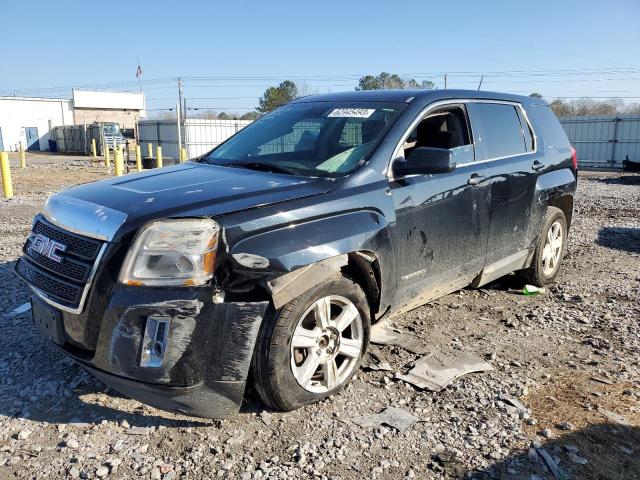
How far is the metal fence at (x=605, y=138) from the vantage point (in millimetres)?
25109

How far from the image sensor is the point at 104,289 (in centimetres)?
268

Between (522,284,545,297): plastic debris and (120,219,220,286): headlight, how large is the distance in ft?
12.7

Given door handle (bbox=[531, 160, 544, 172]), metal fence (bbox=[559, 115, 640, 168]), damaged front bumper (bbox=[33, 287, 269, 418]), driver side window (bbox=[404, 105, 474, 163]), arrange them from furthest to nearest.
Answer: metal fence (bbox=[559, 115, 640, 168])
door handle (bbox=[531, 160, 544, 172])
driver side window (bbox=[404, 105, 474, 163])
damaged front bumper (bbox=[33, 287, 269, 418])

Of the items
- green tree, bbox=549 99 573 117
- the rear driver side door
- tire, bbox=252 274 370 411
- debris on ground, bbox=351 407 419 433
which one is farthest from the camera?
green tree, bbox=549 99 573 117

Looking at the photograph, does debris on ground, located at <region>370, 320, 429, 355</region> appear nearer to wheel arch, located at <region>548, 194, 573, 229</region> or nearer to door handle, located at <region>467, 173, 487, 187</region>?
door handle, located at <region>467, 173, 487, 187</region>

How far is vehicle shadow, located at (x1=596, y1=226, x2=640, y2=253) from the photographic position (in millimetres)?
7702

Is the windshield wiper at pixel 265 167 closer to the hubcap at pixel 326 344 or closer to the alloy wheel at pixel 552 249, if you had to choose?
the hubcap at pixel 326 344

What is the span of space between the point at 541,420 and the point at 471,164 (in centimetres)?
199

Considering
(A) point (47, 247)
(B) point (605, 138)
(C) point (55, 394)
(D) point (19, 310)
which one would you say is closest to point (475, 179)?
(A) point (47, 247)

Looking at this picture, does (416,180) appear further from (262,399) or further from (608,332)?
(608,332)

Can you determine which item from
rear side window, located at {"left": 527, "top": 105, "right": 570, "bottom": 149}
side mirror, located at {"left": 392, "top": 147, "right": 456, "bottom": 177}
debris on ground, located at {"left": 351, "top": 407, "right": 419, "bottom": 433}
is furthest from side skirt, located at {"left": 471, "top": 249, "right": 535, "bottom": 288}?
debris on ground, located at {"left": 351, "top": 407, "right": 419, "bottom": 433}

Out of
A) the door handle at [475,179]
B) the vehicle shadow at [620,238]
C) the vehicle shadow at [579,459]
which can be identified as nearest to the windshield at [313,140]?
the door handle at [475,179]

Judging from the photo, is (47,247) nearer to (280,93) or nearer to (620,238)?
(620,238)

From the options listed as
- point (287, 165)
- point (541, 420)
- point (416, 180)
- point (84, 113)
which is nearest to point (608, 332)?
point (541, 420)
